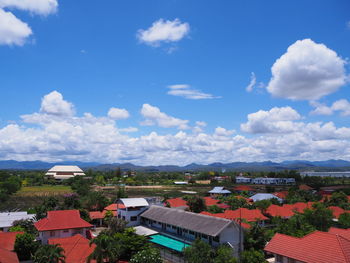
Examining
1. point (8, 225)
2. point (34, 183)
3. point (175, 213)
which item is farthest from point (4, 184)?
point (175, 213)

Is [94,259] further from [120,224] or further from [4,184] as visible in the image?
[4,184]

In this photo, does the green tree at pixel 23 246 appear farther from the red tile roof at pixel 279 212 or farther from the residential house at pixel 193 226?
the red tile roof at pixel 279 212

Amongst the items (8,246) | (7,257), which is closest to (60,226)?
(8,246)

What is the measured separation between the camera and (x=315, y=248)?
23.6 m

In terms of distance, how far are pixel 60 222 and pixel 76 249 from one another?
27.1 ft

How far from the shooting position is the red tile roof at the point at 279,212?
48812 millimetres

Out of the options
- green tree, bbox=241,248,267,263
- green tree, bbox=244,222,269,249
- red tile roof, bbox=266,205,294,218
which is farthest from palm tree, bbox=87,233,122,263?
red tile roof, bbox=266,205,294,218

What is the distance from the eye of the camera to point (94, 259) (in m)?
25.5

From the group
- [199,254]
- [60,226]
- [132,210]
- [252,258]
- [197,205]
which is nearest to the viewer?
[252,258]

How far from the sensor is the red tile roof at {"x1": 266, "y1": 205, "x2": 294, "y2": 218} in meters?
48.8

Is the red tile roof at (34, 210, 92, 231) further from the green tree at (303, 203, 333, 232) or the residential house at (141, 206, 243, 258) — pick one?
the green tree at (303, 203, 333, 232)

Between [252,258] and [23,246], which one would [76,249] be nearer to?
[23,246]

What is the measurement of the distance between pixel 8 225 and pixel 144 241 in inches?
784

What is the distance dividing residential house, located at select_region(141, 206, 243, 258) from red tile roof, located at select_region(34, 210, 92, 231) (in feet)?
31.1
